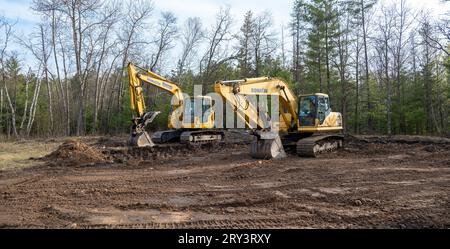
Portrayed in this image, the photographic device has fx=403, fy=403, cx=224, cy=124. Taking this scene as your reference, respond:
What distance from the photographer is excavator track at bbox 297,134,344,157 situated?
13734mm

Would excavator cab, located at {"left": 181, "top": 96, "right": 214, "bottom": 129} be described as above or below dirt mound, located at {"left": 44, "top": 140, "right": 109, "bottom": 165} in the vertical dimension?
above

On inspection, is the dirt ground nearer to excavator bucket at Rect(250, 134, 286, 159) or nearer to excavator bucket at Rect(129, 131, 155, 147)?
excavator bucket at Rect(250, 134, 286, 159)

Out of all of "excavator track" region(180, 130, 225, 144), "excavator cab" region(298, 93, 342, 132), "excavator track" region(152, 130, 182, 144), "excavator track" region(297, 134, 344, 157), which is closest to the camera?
"excavator track" region(297, 134, 344, 157)

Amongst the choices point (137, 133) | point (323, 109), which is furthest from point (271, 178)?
point (137, 133)

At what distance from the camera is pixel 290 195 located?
8.03m

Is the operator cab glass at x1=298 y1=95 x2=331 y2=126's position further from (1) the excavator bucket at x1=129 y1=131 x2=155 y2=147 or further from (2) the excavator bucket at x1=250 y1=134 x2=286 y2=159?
(1) the excavator bucket at x1=129 y1=131 x2=155 y2=147

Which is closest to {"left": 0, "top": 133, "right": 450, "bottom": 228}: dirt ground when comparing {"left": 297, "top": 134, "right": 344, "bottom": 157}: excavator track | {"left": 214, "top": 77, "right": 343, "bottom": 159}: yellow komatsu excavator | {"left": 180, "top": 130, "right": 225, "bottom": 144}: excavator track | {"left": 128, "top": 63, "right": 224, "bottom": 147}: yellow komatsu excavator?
{"left": 297, "top": 134, "right": 344, "bottom": 157}: excavator track

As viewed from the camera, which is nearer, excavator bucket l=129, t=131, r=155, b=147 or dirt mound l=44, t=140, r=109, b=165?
dirt mound l=44, t=140, r=109, b=165

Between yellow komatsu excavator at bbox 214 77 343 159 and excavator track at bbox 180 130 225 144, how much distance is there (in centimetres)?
548

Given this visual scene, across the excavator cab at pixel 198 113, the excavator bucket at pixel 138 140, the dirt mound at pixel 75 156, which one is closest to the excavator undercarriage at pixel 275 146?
the excavator bucket at pixel 138 140

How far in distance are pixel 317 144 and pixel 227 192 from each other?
22.4 feet

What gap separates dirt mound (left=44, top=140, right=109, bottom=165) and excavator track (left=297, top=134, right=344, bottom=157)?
22.1 ft

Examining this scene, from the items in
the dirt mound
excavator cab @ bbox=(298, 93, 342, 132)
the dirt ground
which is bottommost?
the dirt ground

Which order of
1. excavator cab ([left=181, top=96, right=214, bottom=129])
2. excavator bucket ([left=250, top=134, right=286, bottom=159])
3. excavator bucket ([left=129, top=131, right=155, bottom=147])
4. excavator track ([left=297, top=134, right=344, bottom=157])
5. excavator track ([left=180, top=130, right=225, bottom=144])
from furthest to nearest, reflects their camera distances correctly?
1. excavator cab ([left=181, top=96, right=214, bottom=129])
2. excavator track ([left=180, top=130, right=225, bottom=144])
3. excavator bucket ([left=129, top=131, right=155, bottom=147])
4. excavator track ([left=297, top=134, right=344, bottom=157])
5. excavator bucket ([left=250, top=134, right=286, bottom=159])
